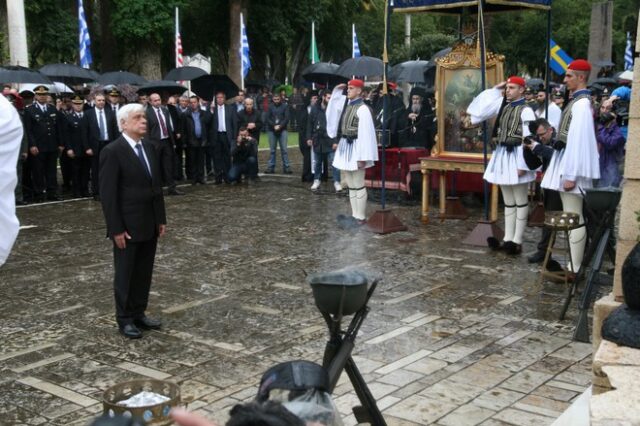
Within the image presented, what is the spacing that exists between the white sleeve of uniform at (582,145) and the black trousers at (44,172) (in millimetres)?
9960

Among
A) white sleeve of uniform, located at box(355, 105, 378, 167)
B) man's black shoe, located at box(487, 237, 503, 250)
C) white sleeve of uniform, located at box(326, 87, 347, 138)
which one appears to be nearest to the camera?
man's black shoe, located at box(487, 237, 503, 250)

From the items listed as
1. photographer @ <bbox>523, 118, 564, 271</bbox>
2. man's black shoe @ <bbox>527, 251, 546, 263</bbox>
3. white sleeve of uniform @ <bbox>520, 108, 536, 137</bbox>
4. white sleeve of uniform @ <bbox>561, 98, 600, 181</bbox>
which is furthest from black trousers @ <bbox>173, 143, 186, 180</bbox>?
white sleeve of uniform @ <bbox>561, 98, 600, 181</bbox>

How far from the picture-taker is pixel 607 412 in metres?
3.22

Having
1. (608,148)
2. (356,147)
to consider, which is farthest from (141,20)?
(608,148)

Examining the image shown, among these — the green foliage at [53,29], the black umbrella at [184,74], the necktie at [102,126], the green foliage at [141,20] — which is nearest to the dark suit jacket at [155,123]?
the necktie at [102,126]

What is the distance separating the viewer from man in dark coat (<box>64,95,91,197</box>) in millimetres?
14734

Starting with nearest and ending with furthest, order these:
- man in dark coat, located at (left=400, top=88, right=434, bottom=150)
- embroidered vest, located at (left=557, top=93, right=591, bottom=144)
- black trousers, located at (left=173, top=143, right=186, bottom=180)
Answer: embroidered vest, located at (left=557, top=93, right=591, bottom=144)
man in dark coat, located at (left=400, top=88, right=434, bottom=150)
black trousers, located at (left=173, top=143, right=186, bottom=180)

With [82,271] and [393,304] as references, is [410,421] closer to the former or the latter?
[393,304]

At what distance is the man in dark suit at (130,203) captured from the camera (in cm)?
647

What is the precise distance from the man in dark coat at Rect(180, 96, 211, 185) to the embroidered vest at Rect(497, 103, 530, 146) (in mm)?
8698

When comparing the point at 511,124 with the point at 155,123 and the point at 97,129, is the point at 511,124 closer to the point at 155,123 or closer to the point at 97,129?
the point at 155,123

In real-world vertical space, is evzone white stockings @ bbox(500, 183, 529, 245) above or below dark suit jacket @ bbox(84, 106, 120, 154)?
below

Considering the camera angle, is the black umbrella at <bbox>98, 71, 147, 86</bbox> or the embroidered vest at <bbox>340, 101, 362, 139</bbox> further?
the black umbrella at <bbox>98, 71, 147, 86</bbox>

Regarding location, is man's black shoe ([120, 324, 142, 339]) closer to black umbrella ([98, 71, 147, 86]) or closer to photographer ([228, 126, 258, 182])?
photographer ([228, 126, 258, 182])
